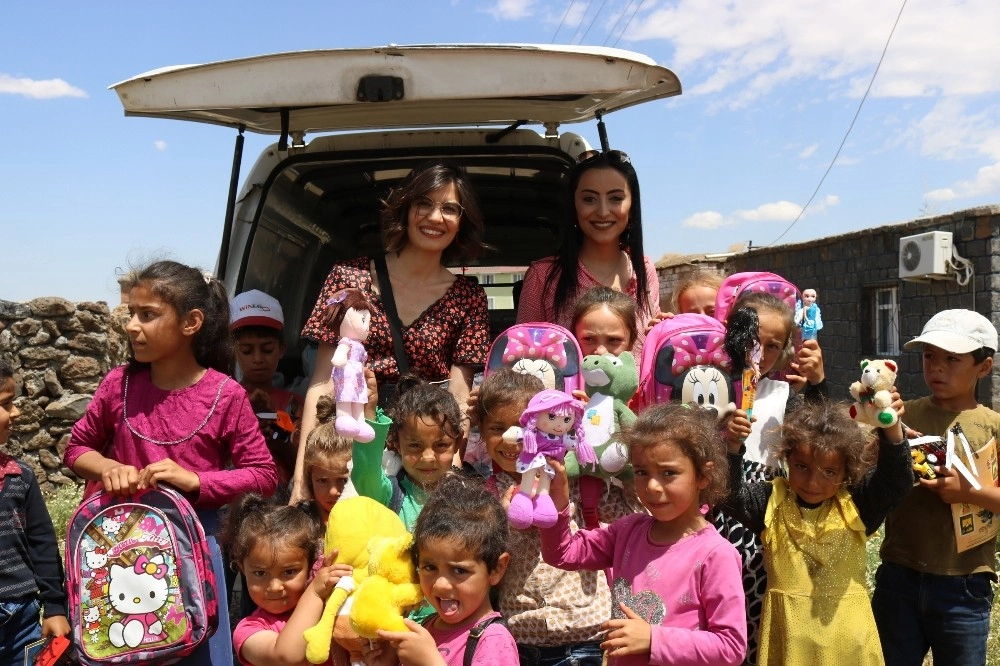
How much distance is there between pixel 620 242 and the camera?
12.0ft

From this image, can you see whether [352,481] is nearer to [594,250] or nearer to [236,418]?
[236,418]

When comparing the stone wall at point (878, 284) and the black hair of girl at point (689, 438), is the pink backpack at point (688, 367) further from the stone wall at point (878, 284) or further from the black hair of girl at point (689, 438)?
the stone wall at point (878, 284)

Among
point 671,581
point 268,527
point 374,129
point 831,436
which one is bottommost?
point 671,581

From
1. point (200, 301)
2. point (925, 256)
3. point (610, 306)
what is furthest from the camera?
point (925, 256)

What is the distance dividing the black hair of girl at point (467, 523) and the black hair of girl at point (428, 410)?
0.33 meters

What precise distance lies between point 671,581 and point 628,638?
22 centimetres

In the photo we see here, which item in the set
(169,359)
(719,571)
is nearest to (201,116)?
(169,359)

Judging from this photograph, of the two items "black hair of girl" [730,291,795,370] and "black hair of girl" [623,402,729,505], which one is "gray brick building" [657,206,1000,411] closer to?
"black hair of girl" [730,291,795,370]

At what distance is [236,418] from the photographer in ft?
9.46

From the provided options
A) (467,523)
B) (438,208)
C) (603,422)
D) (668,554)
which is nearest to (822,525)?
(668,554)

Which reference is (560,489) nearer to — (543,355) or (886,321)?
(543,355)

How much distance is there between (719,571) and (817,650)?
1.70 ft

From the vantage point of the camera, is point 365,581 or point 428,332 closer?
point 365,581

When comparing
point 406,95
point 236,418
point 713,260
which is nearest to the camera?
point 236,418
